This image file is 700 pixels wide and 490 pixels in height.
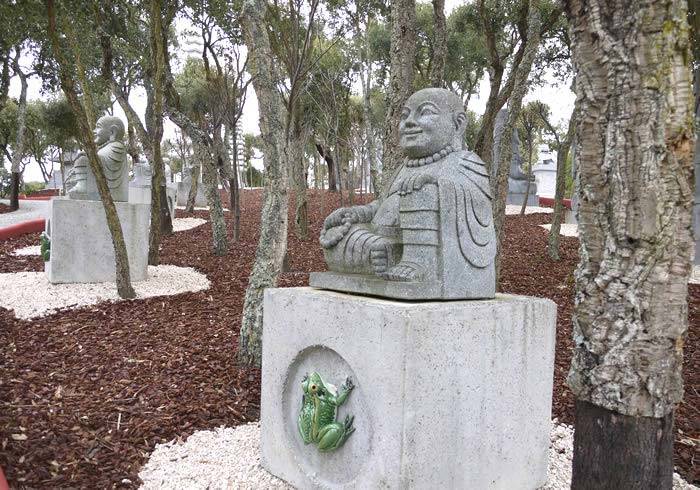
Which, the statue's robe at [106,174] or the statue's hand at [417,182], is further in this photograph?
the statue's robe at [106,174]

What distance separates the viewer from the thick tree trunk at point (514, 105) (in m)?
7.58

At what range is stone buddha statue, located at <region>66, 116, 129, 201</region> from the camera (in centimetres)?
977

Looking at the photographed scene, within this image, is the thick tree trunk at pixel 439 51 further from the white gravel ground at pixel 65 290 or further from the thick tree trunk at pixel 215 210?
the thick tree trunk at pixel 215 210

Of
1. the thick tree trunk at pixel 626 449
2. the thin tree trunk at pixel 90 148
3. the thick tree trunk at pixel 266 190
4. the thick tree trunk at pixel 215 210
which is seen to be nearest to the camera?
the thick tree trunk at pixel 626 449

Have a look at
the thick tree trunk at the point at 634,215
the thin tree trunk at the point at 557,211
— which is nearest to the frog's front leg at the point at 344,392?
Result: the thick tree trunk at the point at 634,215

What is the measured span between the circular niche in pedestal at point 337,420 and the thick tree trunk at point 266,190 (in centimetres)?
197

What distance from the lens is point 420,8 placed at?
19.2 m

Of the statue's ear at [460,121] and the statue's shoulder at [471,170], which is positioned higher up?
the statue's ear at [460,121]

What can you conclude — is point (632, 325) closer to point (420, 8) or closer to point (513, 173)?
point (420, 8)

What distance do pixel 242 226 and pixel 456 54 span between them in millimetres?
9073

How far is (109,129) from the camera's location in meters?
10.2

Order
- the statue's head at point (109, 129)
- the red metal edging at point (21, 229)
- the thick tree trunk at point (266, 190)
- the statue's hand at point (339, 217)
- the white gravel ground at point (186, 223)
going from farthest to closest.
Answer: the white gravel ground at point (186, 223), the red metal edging at point (21, 229), the statue's head at point (109, 129), the thick tree trunk at point (266, 190), the statue's hand at point (339, 217)

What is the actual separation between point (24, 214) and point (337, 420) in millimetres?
21338

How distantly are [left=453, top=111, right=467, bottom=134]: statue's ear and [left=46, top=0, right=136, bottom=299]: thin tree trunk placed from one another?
5.92 meters
